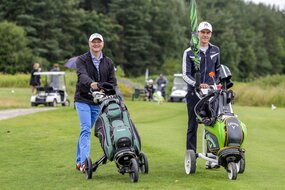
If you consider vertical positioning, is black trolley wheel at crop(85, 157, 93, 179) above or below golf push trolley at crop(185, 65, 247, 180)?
below

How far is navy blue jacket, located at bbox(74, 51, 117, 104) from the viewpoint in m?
9.89

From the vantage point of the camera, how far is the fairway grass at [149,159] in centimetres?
892

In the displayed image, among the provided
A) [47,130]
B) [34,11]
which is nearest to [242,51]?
[34,11]

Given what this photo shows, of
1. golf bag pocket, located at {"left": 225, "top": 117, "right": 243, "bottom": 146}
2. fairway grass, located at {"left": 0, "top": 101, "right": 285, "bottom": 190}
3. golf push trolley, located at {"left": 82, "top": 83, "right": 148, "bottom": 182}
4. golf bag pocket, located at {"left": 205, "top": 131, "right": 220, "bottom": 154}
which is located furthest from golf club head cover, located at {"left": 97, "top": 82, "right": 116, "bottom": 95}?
golf bag pocket, located at {"left": 225, "top": 117, "right": 243, "bottom": 146}

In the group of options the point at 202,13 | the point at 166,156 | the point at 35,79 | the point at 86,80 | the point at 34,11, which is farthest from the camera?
the point at 202,13

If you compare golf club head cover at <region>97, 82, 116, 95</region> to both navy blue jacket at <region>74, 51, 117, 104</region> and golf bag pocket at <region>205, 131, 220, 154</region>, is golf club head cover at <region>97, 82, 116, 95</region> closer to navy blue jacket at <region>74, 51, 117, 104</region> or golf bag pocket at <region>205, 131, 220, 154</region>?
navy blue jacket at <region>74, 51, 117, 104</region>

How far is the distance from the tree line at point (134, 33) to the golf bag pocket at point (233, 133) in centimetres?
6941

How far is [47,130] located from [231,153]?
9305 mm

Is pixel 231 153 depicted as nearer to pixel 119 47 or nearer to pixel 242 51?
pixel 119 47

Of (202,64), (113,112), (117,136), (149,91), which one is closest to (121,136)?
(117,136)

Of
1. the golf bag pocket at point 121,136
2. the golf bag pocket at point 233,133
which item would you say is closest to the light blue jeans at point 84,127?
the golf bag pocket at point 121,136

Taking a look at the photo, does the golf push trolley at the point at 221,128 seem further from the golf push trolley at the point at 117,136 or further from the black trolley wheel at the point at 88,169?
the black trolley wheel at the point at 88,169

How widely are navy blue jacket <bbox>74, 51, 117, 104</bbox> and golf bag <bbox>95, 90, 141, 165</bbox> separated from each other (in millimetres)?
625

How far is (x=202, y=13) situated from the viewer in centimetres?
13575
